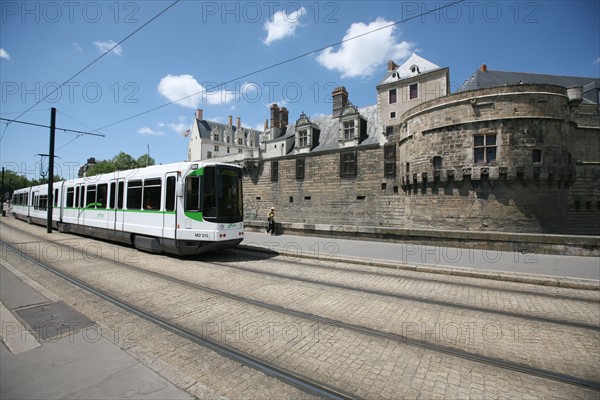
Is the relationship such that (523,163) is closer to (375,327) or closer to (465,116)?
(465,116)

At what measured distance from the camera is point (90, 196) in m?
12.4

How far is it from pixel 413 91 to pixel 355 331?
24440 millimetres

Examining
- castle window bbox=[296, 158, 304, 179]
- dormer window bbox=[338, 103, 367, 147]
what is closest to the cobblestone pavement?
dormer window bbox=[338, 103, 367, 147]

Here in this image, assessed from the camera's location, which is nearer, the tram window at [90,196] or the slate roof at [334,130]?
the tram window at [90,196]

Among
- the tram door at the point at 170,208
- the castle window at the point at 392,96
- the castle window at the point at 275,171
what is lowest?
the tram door at the point at 170,208

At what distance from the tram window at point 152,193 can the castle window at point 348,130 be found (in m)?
17.4

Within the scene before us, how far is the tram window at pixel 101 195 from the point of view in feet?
37.3

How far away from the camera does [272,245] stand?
1126 cm

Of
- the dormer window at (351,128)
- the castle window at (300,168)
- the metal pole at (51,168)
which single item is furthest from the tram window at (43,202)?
the dormer window at (351,128)

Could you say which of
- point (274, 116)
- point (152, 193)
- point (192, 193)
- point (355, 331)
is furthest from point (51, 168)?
point (274, 116)

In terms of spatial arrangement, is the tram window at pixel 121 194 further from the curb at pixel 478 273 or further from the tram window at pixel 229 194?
the curb at pixel 478 273

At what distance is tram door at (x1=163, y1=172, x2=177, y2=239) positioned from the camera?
8.52m

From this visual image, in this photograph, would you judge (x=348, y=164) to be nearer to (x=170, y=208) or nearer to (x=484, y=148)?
(x=484, y=148)

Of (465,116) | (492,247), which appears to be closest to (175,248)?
(492,247)
